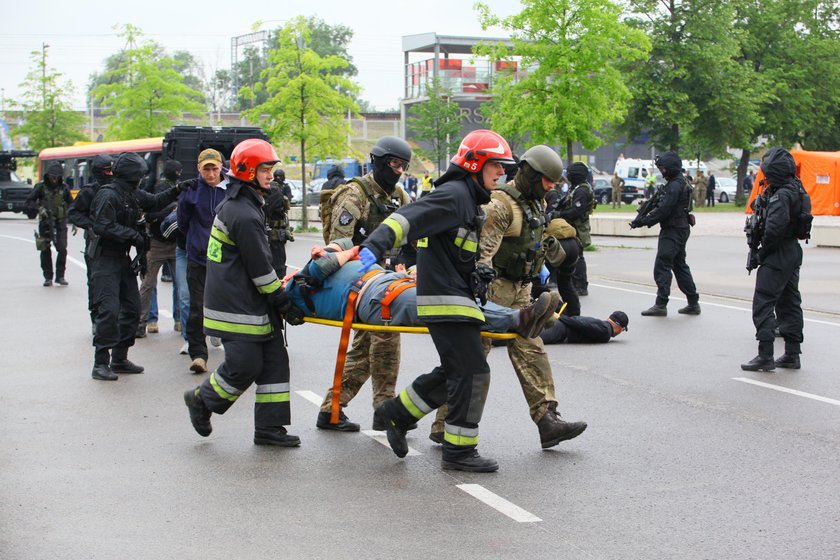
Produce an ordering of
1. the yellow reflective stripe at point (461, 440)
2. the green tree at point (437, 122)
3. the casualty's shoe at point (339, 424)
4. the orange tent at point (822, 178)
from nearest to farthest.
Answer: the yellow reflective stripe at point (461, 440) < the casualty's shoe at point (339, 424) < the orange tent at point (822, 178) < the green tree at point (437, 122)

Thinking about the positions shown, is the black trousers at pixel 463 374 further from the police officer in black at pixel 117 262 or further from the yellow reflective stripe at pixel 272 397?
the police officer in black at pixel 117 262

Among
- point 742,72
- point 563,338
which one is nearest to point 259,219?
point 563,338

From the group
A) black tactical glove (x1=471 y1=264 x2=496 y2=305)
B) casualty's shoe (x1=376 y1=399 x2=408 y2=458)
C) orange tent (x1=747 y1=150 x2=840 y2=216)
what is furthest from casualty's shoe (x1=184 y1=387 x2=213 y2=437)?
orange tent (x1=747 y1=150 x2=840 y2=216)

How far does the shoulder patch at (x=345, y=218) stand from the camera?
7418 millimetres

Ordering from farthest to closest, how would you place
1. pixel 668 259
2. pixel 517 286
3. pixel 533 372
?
pixel 668 259 → pixel 517 286 → pixel 533 372

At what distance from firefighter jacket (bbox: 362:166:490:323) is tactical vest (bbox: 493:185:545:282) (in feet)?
2.52

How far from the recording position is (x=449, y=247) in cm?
630

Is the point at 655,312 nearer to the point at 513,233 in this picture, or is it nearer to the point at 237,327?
the point at 513,233

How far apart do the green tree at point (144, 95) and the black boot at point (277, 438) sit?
134 feet

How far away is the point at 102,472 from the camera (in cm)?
651

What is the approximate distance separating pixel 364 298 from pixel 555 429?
147 cm

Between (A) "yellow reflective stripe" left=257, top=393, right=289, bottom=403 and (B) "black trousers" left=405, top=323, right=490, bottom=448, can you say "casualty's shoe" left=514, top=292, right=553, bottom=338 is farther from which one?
(A) "yellow reflective stripe" left=257, top=393, right=289, bottom=403

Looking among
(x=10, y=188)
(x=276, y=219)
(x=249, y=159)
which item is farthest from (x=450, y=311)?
(x=10, y=188)

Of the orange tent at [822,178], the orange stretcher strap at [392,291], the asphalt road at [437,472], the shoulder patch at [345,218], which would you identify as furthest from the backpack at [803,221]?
the orange tent at [822,178]
